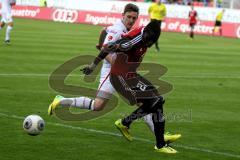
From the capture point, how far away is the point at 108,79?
1074cm

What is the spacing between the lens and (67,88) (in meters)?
16.9

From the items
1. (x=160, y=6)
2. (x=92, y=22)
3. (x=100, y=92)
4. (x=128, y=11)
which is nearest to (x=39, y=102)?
(x=100, y=92)

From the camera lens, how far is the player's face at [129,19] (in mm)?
10327

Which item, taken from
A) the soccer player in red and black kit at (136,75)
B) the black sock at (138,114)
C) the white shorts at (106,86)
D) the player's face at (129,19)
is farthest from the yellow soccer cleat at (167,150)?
the player's face at (129,19)

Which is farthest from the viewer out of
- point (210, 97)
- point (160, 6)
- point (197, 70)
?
point (160, 6)

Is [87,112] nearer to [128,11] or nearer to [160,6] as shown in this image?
[128,11]

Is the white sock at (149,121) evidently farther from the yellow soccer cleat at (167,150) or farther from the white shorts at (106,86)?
the white shorts at (106,86)

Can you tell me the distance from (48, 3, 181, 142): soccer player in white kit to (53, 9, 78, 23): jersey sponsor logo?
4529 cm

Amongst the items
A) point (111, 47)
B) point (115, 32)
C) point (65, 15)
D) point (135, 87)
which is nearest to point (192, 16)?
point (65, 15)

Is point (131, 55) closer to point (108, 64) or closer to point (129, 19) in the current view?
point (129, 19)

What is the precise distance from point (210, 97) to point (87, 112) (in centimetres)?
422

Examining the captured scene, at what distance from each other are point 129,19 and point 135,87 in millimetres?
1084

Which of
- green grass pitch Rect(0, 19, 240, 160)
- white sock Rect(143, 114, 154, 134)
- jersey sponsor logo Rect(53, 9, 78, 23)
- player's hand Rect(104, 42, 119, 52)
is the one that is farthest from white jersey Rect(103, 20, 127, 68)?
jersey sponsor logo Rect(53, 9, 78, 23)

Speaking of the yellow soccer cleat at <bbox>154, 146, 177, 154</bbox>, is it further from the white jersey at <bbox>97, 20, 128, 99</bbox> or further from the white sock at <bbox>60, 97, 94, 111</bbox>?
the white sock at <bbox>60, 97, 94, 111</bbox>
